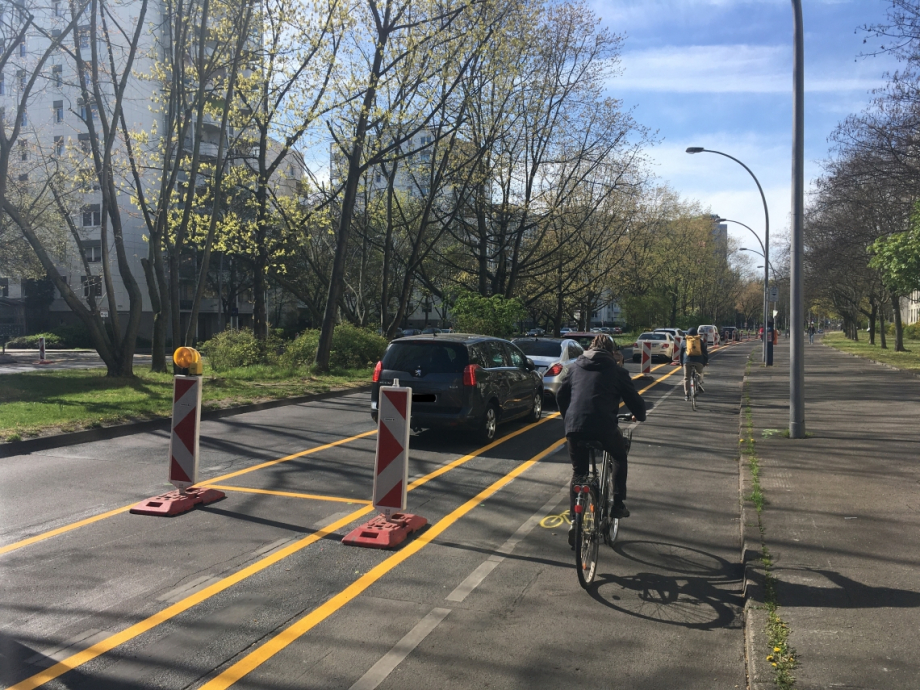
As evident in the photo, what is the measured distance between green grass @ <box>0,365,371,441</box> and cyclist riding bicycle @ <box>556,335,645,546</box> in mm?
8082

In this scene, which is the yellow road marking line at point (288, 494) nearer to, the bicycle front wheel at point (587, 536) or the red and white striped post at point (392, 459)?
the red and white striped post at point (392, 459)

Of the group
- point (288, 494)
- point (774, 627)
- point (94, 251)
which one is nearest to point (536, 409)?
point (288, 494)

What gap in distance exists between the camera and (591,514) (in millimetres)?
5156

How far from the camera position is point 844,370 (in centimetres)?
2572

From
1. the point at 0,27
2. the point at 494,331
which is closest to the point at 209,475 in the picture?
the point at 0,27

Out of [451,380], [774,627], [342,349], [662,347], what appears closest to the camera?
[774,627]

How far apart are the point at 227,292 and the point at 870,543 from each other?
57.5 m

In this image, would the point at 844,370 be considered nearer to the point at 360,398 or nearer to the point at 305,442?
the point at 360,398

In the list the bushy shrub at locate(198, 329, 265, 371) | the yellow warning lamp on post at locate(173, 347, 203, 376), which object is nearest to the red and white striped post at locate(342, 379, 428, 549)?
the yellow warning lamp on post at locate(173, 347, 203, 376)

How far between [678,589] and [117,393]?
13550 millimetres

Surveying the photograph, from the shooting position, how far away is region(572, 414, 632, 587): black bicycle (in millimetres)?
4977

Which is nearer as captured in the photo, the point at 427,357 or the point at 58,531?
the point at 58,531

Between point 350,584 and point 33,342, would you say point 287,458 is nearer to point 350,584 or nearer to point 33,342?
point 350,584

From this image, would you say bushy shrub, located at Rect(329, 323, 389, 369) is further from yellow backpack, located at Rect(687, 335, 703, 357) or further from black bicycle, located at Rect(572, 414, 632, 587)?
black bicycle, located at Rect(572, 414, 632, 587)
